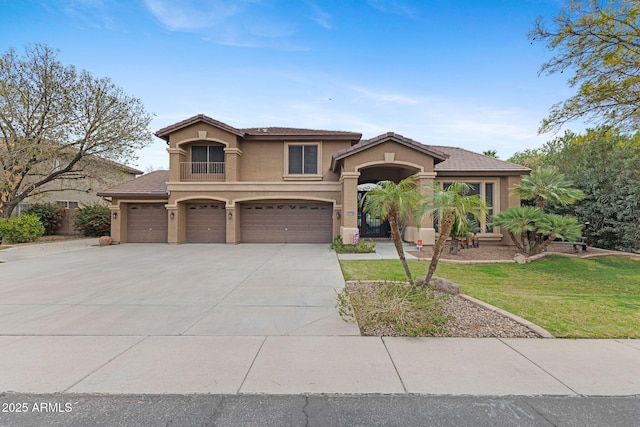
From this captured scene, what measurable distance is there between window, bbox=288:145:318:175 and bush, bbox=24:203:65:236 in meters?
18.2

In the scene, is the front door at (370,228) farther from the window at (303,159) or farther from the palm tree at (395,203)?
the palm tree at (395,203)

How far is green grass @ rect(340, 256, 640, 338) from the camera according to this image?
4.98 m

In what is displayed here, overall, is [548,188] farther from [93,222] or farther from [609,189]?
[93,222]

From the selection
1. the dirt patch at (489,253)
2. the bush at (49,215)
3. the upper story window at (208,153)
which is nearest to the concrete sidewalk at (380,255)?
the dirt patch at (489,253)

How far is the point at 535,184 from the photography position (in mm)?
12062

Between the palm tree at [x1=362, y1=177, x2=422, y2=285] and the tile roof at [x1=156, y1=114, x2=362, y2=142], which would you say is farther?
the tile roof at [x1=156, y1=114, x2=362, y2=142]

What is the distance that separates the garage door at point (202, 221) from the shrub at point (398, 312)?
13758 millimetres

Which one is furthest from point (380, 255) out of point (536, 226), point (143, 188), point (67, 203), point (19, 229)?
point (67, 203)

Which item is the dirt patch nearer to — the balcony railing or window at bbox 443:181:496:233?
window at bbox 443:181:496:233

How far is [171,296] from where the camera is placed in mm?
6766

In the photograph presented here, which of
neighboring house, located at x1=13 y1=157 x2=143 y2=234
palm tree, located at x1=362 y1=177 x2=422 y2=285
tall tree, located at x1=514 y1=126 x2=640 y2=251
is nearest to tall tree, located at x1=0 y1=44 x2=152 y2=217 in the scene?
neighboring house, located at x1=13 y1=157 x2=143 y2=234

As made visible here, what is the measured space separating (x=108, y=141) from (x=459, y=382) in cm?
2330

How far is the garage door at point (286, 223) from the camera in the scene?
57.7ft

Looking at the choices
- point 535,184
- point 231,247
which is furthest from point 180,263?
point 535,184
